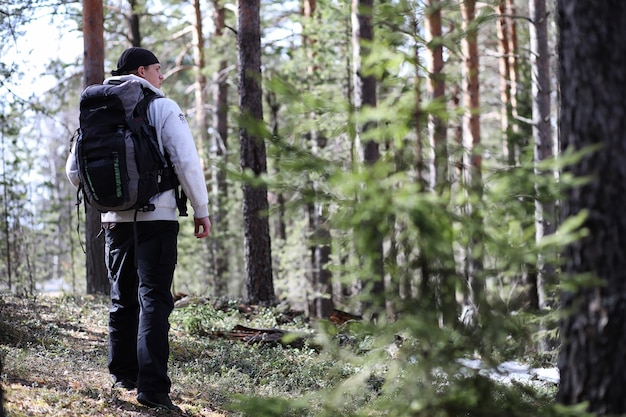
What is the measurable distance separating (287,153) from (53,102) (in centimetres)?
1664

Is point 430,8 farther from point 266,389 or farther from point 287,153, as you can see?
point 266,389

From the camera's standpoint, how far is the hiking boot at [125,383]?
476 centimetres

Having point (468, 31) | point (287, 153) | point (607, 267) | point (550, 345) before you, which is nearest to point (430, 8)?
point (468, 31)

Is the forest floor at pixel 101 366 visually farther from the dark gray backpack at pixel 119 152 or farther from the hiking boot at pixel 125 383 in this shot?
the dark gray backpack at pixel 119 152

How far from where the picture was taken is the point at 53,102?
17.8 meters

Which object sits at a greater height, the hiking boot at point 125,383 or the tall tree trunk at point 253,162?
the tall tree trunk at point 253,162

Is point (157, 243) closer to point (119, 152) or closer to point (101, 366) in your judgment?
point (119, 152)

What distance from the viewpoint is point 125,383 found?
4.77 meters

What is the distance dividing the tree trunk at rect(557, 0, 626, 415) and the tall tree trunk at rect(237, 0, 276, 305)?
7.11 m

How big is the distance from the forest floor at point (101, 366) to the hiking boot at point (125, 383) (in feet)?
0.19

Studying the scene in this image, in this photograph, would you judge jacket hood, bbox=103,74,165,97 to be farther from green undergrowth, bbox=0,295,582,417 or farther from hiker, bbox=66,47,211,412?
green undergrowth, bbox=0,295,582,417

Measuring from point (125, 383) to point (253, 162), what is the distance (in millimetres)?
5315

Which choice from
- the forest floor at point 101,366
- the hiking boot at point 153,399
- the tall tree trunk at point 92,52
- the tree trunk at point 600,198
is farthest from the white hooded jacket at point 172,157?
the tall tree trunk at point 92,52

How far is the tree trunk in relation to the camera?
2.71 metres
